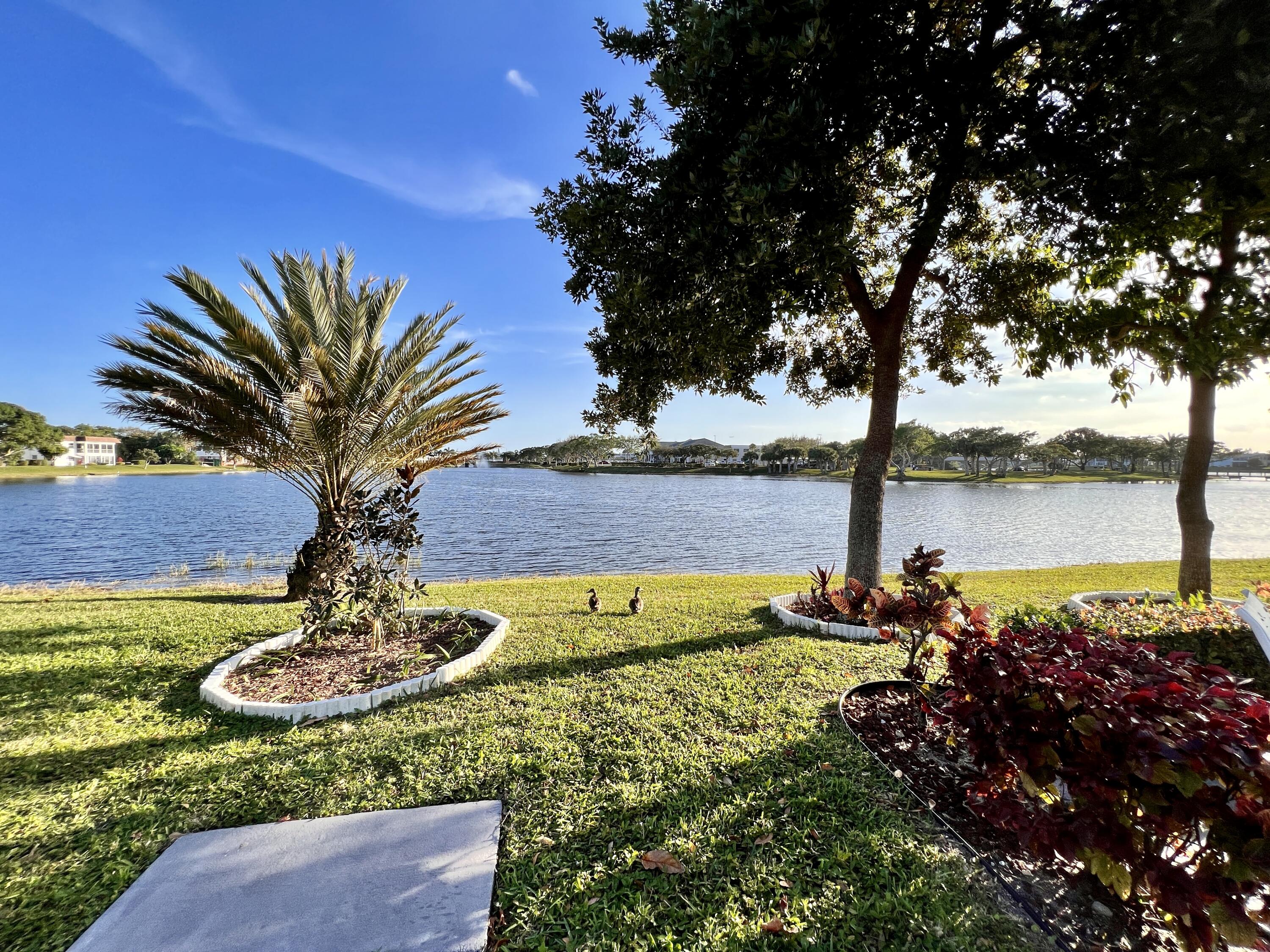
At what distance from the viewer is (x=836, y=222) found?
185 inches

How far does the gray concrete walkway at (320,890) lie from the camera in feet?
6.55

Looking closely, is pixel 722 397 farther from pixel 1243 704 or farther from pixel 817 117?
pixel 1243 704

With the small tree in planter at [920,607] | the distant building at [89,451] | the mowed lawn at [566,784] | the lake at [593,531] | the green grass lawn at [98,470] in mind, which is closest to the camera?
the mowed lawn at [566,784]

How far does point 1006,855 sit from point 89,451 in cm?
12154

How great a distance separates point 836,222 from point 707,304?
1.39 m

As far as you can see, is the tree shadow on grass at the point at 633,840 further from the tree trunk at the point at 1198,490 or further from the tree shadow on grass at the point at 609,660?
the tree trunk at the point at 1198,490

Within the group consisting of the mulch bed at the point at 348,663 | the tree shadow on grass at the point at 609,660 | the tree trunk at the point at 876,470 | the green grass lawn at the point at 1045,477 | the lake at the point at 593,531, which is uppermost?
the tree trunk at the point at 876,470

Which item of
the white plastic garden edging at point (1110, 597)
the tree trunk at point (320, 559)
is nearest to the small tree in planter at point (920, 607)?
the white plastic garden edging at point (1110, 597)

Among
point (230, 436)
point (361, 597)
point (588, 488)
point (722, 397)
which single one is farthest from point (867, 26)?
point (588, 488)

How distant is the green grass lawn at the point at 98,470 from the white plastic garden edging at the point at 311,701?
209ft

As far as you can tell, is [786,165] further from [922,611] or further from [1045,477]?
[1045,477]

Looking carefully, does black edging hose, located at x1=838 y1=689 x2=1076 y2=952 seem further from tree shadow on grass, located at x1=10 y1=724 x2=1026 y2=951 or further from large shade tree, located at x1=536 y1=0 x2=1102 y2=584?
large shade tree, located at x1=536 y1=0 x2=1102 y2=584

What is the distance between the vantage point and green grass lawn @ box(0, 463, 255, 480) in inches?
2306

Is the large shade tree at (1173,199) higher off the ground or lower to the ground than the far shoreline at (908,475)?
higher
